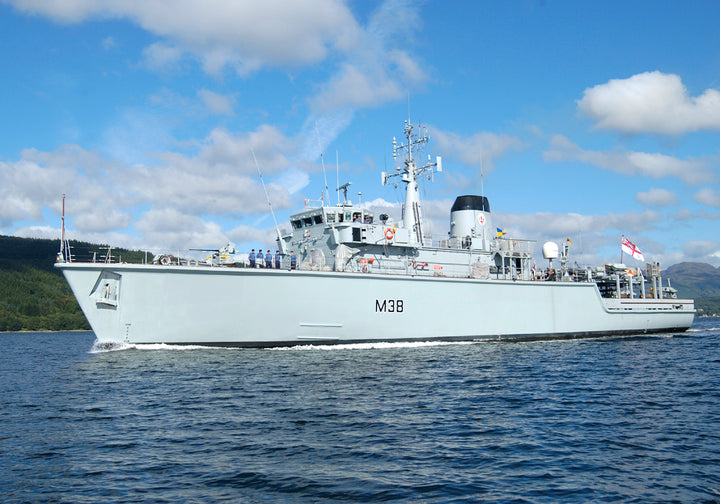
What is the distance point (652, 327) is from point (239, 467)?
3223cm

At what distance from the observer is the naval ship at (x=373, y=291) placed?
64.0ft

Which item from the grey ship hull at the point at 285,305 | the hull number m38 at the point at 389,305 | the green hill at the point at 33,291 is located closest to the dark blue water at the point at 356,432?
the grey ship hull at the point at 285,305

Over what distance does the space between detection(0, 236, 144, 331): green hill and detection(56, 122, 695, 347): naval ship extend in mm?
58498

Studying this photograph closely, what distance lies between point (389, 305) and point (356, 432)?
13.4m

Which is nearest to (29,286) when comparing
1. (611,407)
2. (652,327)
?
(652,327)

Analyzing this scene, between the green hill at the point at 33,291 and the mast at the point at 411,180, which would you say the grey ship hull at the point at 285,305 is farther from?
the green hill at the point at 33,291

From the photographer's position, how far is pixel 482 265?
26.7 meters

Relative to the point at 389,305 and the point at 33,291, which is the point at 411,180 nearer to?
the point at 389,305

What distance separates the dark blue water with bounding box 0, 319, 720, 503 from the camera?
6797 mm

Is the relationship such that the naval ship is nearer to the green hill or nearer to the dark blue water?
the dark blue water

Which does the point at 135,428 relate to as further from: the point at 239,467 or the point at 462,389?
the point at 462,389

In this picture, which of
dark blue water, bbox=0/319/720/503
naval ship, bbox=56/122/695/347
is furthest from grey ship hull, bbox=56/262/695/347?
dark blue water, bbox=0/319/720/503

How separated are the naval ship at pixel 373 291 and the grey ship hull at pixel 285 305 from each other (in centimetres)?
4

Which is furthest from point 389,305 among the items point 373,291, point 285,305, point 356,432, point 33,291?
point 33,291
